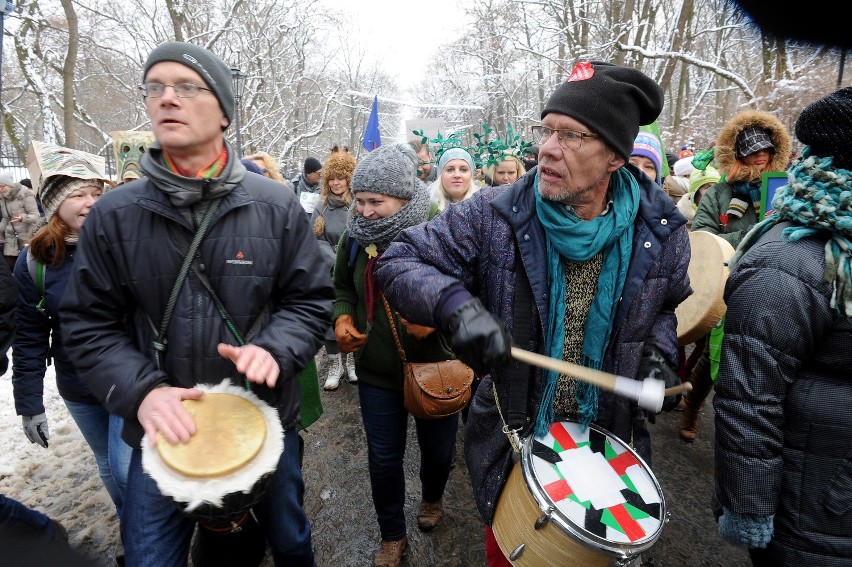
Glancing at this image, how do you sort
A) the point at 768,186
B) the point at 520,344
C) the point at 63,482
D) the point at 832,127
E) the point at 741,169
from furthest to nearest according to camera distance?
1. the point at 741,169
2. the point at 63,482
3. the point at 768,186
4. the point at 520,344
5. the point at 832,127

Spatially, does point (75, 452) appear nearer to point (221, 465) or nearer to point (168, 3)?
point (221, 465)

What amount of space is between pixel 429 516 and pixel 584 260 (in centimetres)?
205

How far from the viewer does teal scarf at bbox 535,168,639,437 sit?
174 cm

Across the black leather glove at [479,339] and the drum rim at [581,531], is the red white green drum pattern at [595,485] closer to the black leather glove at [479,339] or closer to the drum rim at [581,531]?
the drum rim at [581,531]

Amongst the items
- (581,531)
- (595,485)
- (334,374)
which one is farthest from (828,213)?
(334,374)

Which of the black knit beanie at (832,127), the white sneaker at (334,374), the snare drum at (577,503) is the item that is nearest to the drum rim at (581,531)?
the snare drum at (577,503)

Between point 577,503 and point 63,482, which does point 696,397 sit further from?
point 63,482

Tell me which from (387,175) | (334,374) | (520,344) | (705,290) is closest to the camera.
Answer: (520,344)

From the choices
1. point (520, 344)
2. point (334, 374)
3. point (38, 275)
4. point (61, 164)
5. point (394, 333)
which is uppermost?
point (61, 164)

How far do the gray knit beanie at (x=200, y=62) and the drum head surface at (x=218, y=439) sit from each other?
1.09m

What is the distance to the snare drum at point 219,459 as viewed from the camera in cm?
141

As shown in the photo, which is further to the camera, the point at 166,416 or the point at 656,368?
the point at 656,368

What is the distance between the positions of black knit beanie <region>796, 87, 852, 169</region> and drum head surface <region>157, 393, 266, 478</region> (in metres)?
2.12

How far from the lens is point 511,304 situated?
1.79 m
